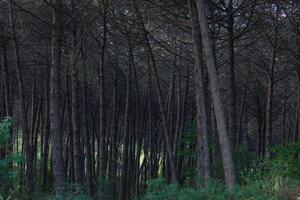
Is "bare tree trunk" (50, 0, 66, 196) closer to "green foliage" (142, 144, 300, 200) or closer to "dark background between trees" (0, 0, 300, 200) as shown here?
"dark background between trees" (0, 0, 300, 200)

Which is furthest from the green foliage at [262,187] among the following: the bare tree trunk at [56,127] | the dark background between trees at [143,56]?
the bare tree trunk at [56,127]

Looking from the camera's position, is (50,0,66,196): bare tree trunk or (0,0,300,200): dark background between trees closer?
(50,0,66,196): bare tree trunk

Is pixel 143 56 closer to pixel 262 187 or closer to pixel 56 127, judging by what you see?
pixel 56 127

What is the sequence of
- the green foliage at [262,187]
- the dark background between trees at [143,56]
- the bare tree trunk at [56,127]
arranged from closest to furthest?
the green foliage at [262,187] < the bare tree trunk at [56,127] < the dark background between trees at [143,56]

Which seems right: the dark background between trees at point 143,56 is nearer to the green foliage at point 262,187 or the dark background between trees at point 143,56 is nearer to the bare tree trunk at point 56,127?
the bare tree trunk at point 56,127

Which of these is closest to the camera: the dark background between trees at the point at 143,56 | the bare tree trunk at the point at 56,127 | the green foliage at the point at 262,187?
the green foliage at the point at 262,187

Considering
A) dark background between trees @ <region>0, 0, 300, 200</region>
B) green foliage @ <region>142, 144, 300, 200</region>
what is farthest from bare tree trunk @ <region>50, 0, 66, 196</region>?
green foliage @ <region>142, 144, 300, 200</region>

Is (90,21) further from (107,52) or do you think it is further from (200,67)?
(107,52)

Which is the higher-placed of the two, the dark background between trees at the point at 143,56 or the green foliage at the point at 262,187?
the dark background between trees at the point at 143,56

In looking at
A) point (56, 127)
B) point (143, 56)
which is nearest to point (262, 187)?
point (56, 127)

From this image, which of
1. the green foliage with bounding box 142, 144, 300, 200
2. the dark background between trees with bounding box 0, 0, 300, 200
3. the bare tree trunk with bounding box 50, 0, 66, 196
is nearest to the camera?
the green foliage with bounding box 142, 144, 300, 200

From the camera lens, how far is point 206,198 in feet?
30.7

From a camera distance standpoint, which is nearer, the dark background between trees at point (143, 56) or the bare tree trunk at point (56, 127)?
the bare tree trunk at point (56, 127)

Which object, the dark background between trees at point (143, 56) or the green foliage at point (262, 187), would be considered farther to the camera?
the dark background between trees at point (143, 56)
